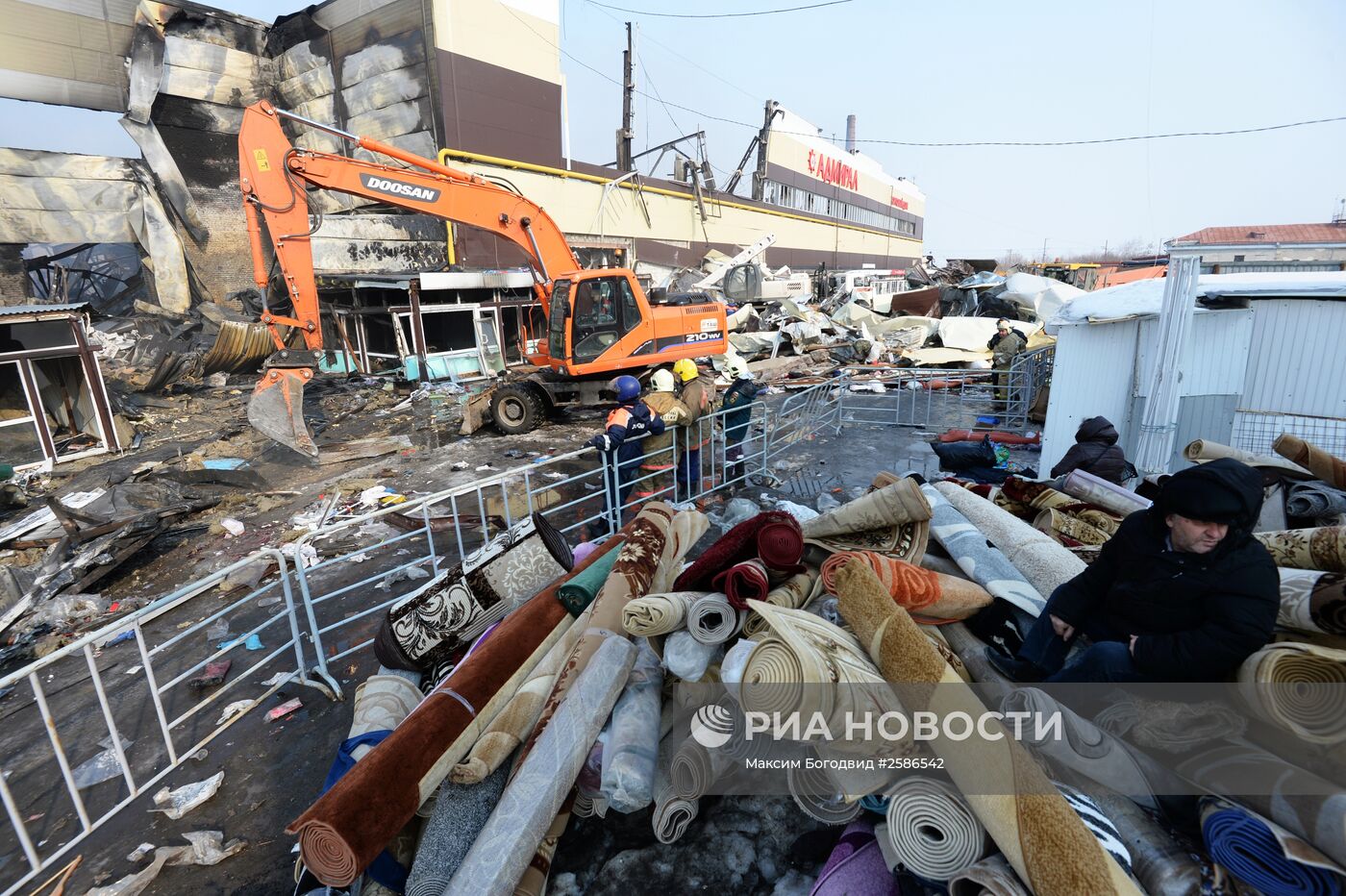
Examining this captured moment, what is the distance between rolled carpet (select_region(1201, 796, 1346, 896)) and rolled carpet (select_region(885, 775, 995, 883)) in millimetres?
619

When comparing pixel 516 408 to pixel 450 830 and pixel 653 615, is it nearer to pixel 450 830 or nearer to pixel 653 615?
pixel 653 615

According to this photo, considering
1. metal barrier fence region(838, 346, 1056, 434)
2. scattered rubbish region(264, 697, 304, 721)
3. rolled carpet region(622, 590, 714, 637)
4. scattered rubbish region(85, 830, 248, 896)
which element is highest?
rolled carpet region(622, 590, 714, 637)

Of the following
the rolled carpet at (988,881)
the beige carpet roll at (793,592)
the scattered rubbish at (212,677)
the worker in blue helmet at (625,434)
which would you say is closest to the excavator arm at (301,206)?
the worker in blue helmet at (625,434)

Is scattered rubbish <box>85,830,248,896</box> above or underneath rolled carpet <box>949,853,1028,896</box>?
underneath

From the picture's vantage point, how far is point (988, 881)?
162 centimetres

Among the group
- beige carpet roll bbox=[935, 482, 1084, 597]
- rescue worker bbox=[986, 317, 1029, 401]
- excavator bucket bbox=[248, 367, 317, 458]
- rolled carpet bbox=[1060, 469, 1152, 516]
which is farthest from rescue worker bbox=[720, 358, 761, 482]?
rescue worker bbox=[986, 317, 1029, 401]

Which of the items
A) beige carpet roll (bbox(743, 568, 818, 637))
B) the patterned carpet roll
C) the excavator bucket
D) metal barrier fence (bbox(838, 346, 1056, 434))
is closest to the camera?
beige carpet roll (bbox(743, 568, 818, 637))

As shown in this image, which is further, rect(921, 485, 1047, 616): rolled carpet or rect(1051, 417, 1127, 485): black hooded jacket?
rect(1051, 417, 1127, 485): black hooded jacket

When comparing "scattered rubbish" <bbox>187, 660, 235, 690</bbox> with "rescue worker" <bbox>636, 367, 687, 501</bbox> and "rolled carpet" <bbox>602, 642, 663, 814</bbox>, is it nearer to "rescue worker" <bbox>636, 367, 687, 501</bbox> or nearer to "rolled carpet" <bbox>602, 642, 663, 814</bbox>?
"rolled carpet" <bbox>602, 642, 663, 814</bbox>

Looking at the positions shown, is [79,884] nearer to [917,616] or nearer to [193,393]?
[917,616]

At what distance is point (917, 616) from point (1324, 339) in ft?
21.1

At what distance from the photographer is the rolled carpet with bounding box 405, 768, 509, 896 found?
2121 mm

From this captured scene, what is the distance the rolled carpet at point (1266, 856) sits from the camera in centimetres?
150

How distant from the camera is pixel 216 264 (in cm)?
1577
